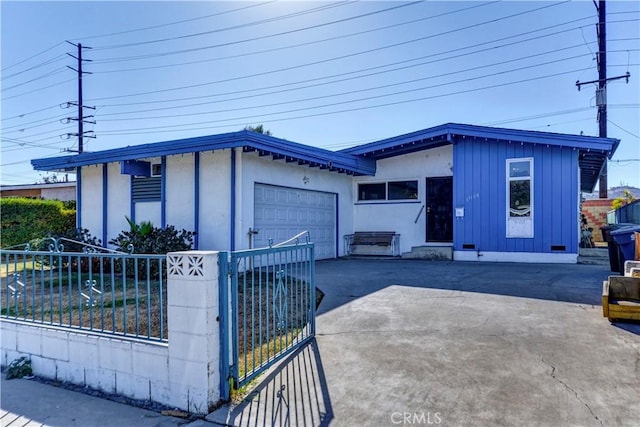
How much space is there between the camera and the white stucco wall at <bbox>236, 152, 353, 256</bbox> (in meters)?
9.16

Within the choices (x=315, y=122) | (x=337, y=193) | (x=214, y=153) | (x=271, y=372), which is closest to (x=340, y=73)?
(x=315, y=122)

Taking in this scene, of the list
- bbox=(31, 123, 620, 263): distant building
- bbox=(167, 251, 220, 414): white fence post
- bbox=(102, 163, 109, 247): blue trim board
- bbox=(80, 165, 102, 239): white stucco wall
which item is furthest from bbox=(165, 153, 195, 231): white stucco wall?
bbox=(167, 251, 220, 414): white fence post

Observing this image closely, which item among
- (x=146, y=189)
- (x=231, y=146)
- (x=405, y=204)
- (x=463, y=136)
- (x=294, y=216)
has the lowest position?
(x=294, y=216)

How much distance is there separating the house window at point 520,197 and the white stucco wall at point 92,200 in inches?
465

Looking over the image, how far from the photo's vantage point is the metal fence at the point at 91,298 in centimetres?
363

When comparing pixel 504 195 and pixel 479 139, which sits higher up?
pixel 479 139

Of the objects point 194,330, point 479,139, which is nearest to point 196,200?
point 194,330

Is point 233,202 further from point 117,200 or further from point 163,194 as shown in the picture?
point 117,200

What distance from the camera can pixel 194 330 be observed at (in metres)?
3.03

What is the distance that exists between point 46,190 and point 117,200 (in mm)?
15648

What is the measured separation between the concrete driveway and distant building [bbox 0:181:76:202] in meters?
21.7

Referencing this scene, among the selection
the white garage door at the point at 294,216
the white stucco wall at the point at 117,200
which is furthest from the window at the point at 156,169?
the white garage door at the point at 294,216

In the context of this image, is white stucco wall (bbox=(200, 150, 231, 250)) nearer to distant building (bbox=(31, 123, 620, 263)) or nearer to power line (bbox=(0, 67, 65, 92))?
distant building (bbox=(31, 123, 620, 263))

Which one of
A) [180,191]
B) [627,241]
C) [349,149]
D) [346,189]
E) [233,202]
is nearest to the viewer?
[627,241]
